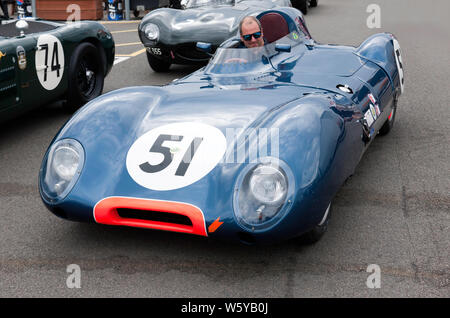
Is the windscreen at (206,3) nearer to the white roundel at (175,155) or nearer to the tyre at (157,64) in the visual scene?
the tyre at (157,64)

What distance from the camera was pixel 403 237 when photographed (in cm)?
343

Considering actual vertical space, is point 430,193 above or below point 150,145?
below

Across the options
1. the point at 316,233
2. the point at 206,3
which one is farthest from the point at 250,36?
the point at 206,3

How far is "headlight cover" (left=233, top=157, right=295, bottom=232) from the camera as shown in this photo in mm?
2875

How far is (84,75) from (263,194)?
4033 millimetres

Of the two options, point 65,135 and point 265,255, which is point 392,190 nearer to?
point 265,255

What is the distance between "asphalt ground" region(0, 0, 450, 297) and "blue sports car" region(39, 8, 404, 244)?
22 centimetres

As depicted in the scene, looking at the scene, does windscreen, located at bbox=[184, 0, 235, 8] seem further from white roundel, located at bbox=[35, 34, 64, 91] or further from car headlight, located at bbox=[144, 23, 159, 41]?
white roundel, located at bbox=[35, 34, 64, 91]

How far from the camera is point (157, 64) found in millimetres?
8344

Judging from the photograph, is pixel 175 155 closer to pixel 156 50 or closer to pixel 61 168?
pixel 61 168

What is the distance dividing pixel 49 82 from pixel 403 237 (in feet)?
12.0

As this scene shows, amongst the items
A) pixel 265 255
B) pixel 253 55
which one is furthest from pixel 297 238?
pixel 253 55

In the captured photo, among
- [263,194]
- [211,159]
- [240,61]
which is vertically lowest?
[263,194]

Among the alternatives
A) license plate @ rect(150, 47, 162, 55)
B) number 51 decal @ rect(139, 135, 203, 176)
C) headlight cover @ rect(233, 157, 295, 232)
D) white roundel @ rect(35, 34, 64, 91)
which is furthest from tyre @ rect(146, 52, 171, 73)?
headlight cover @ rect(233, 157, 295, 232)
